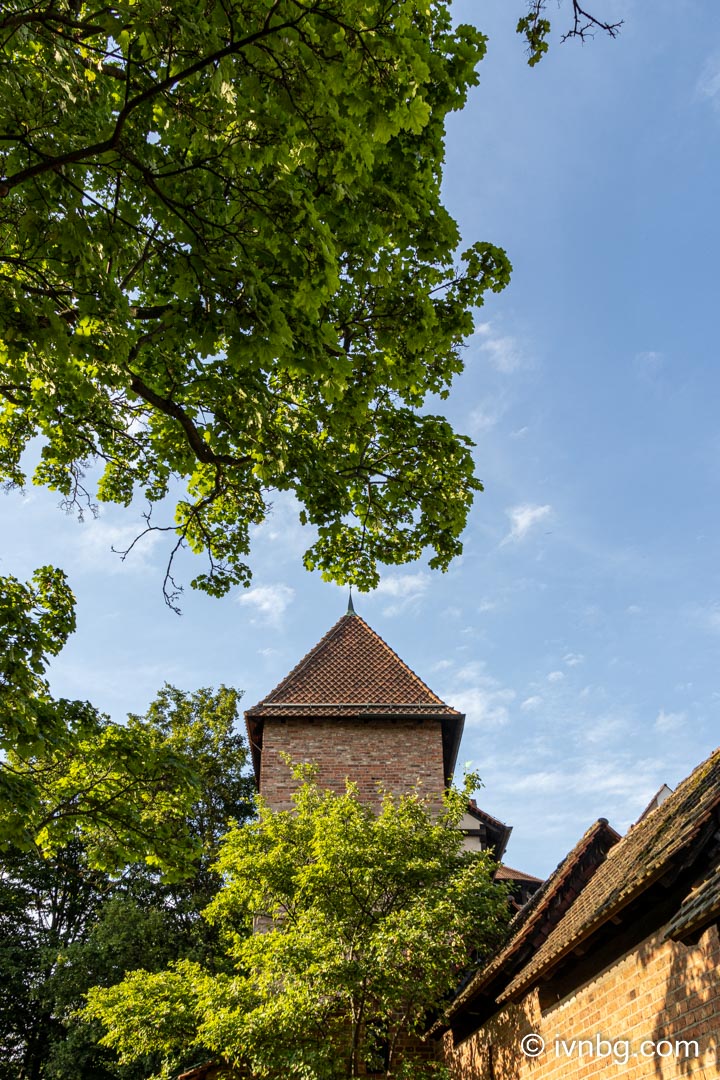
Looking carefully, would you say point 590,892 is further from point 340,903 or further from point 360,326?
point 360,326

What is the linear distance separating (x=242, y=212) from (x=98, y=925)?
22.3m

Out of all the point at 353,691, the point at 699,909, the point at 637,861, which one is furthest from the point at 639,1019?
the point at 353,691

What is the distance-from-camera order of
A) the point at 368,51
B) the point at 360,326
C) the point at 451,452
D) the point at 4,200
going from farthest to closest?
the point at 451,452, the point at 360,326, the point at 4,200, the point at 368,51

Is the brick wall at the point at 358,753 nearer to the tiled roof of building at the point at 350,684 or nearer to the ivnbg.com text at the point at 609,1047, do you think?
A: the tiled roof of building at the point at 350,684

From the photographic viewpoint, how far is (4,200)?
5.27 metres

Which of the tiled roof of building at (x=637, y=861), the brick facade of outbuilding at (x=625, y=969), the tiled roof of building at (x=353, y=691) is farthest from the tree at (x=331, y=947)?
the tiled roof of building at (x=353, y=691)

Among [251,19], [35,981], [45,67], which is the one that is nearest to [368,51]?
[251,19]

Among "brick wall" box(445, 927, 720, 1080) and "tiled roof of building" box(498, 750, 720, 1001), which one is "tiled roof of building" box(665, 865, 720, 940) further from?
"tiled roof of building" box(498, 750, 720, 1001)

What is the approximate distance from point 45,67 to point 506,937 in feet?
39.2

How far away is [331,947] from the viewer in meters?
10.2

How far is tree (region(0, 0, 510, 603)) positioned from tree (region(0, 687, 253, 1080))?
50.2ft

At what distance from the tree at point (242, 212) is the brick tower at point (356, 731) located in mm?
10511

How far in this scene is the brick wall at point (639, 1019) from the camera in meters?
5.25

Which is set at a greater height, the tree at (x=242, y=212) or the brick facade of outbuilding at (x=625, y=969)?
the tree at (x=242, y=212)
